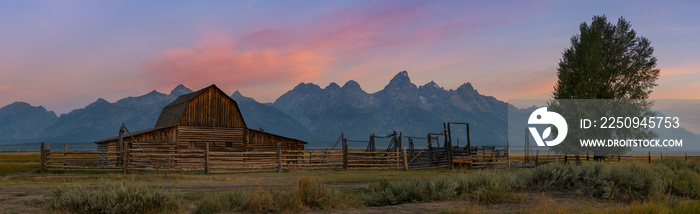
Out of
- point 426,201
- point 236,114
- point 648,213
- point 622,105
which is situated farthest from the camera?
point 236,114

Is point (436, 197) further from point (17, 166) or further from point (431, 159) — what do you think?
point (17, 166)

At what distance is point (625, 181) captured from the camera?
41.4ft

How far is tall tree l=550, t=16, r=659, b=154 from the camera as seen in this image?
33031 mm

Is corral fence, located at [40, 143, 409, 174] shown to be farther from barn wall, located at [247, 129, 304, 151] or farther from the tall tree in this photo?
the tall tree

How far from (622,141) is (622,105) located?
104 inches

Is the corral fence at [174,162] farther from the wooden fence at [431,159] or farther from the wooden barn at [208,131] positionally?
the wooden barn at [208,131]

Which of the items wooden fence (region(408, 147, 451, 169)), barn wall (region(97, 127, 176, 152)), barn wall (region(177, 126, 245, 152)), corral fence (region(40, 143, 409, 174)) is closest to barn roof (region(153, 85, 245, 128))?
barn wall (region(177, 126, 245, 152))

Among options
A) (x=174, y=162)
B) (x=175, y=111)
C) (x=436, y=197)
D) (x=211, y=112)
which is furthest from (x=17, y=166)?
(x=436, y=197)

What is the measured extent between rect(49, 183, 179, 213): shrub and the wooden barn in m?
26.7

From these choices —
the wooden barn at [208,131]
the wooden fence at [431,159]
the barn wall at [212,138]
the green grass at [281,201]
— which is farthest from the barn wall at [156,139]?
the green grass at [281,201]

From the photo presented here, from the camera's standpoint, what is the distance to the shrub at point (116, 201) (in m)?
9.09

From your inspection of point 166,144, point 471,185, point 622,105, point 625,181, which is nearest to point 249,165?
point 166,144

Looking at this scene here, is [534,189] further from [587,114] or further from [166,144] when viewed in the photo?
[166,144]

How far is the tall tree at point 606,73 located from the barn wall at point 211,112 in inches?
1032
